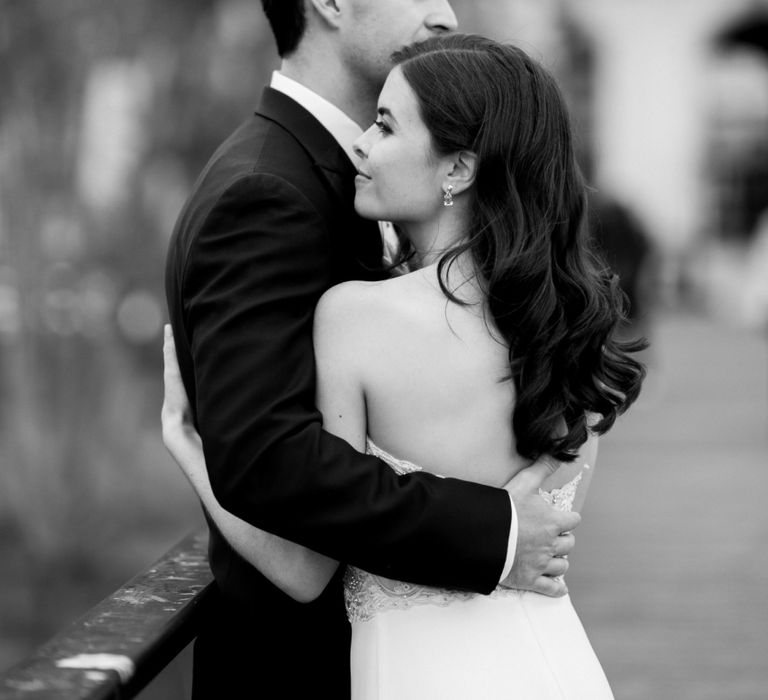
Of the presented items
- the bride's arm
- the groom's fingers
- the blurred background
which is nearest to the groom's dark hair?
the bride's arm

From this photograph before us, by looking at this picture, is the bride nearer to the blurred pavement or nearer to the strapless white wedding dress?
the strapless white wedding dress

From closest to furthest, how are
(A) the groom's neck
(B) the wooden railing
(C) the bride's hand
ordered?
(B) the wooden railing
(C) the bride's hand
(A) the groom's neck

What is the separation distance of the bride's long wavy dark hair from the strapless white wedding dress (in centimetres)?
26

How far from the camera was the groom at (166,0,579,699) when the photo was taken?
1.99m

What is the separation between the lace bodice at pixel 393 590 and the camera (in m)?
2.14

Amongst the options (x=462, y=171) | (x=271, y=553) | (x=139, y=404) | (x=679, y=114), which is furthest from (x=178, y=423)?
(x=679, y=114)

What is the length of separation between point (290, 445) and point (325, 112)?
821 mm

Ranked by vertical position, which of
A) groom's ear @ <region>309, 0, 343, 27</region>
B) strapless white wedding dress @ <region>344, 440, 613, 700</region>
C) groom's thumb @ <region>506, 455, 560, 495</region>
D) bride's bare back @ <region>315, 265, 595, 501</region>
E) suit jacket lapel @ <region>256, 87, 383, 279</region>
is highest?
groom's ear @ <region>309, 0, 343, 27</region>

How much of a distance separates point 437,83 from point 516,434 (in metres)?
0.60

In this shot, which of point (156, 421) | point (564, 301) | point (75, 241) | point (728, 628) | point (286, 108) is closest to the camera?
point (564, 301)

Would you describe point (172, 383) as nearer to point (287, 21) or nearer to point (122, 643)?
point (122, 643)

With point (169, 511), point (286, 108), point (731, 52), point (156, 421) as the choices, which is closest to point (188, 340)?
point (286, 108)

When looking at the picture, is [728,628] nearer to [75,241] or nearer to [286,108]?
[286,108]

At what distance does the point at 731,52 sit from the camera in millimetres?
28781
